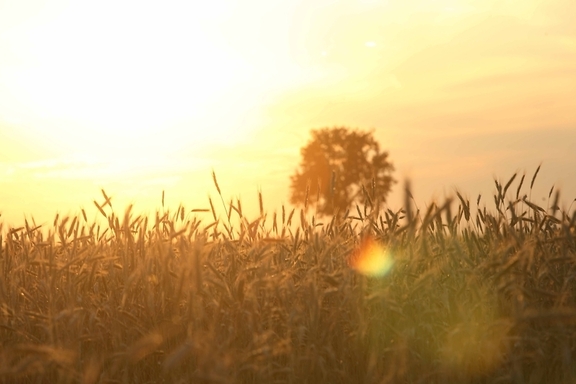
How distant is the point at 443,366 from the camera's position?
3.54 m

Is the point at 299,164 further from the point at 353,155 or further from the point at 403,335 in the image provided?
the point at 403,335

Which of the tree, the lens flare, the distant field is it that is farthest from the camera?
the tree

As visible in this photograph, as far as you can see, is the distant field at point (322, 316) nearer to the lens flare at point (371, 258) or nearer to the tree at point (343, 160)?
the lens flare at point (371, 258)

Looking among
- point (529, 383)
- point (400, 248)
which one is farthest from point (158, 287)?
point (529, 383)

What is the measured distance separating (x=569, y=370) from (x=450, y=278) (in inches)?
46.3

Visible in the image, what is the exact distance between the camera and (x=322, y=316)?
3775 millimetres

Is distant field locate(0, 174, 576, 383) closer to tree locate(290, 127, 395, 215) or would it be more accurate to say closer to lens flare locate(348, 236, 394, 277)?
lens flare locate(348, 236, 394, 277)

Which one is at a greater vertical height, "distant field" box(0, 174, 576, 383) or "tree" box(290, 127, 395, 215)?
"tree" box(290, 127, 395, 215)

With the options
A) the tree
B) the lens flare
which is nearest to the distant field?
the lens flare

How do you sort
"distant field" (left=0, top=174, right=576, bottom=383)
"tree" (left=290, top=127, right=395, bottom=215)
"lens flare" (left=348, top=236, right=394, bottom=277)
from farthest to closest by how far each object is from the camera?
1. "tree" (left=290, top=127, right=395, bottom=215)
2. "lens flare" (left=348, top=236, right=394, bottom=277)
3. "distant field" (left=0, top=174, right=576, bottom=383)

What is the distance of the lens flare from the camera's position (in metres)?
4.14

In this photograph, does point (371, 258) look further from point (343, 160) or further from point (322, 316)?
point (343, 160)

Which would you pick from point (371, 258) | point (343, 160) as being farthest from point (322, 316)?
point (343, 160)

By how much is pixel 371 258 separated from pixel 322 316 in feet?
2.32
